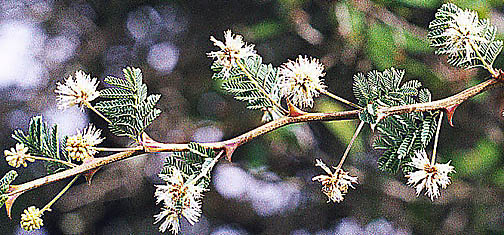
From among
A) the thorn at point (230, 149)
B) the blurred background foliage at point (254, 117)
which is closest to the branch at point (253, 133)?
the thorn at point (230, 149)

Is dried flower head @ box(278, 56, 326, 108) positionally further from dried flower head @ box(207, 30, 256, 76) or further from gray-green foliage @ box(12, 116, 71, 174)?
gray-green foliage @ box(12, 116, 71, 174)

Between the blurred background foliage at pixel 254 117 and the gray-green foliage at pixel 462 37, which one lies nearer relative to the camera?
the gray-green foliage at pixel 462 37

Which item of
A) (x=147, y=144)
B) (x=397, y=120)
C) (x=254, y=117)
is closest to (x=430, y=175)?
(x=397, y=120)

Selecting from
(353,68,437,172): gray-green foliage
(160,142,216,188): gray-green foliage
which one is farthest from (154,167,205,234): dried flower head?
(353,68,437,172): gray-green foliage

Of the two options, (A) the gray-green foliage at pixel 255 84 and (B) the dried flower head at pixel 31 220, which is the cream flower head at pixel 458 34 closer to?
(A) the gray-green foliage at pixel 255 84

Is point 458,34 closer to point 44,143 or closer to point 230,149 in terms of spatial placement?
point 230,149
